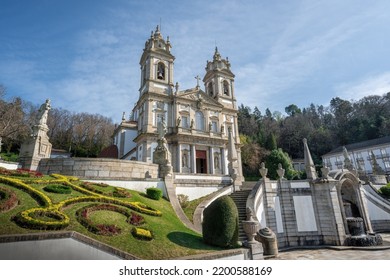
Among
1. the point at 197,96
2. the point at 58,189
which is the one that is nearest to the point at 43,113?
→ the point at 58,189

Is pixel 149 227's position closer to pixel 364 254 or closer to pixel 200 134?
pixel 364 254

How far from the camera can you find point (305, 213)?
52.2 feet

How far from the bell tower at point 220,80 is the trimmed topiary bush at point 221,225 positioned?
30.8m

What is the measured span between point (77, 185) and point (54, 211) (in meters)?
3.69

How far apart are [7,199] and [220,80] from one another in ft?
119

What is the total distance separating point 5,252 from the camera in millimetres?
5922

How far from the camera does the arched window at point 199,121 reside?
34.3m

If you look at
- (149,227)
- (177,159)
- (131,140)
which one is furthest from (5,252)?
(131,140)

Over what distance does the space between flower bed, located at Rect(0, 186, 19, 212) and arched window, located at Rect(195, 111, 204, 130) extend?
26891 mm

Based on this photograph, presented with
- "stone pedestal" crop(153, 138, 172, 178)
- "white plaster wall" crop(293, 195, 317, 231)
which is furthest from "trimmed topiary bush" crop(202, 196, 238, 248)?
"white plaster wall" crop(293, 195, 317, 231)

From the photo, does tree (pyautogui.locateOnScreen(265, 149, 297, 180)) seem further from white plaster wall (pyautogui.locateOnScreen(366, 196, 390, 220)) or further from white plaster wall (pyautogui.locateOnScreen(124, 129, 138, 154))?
white plaster wall (pyautogui.locateOnScreen(124, 129, 138, 154))

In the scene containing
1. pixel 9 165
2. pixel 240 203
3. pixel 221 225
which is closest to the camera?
pixel 221 225

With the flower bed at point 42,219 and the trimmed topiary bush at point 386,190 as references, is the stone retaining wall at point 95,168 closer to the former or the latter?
the flower bed at point 42,219

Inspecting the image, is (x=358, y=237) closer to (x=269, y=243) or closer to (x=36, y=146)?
(x=269, y=243)
